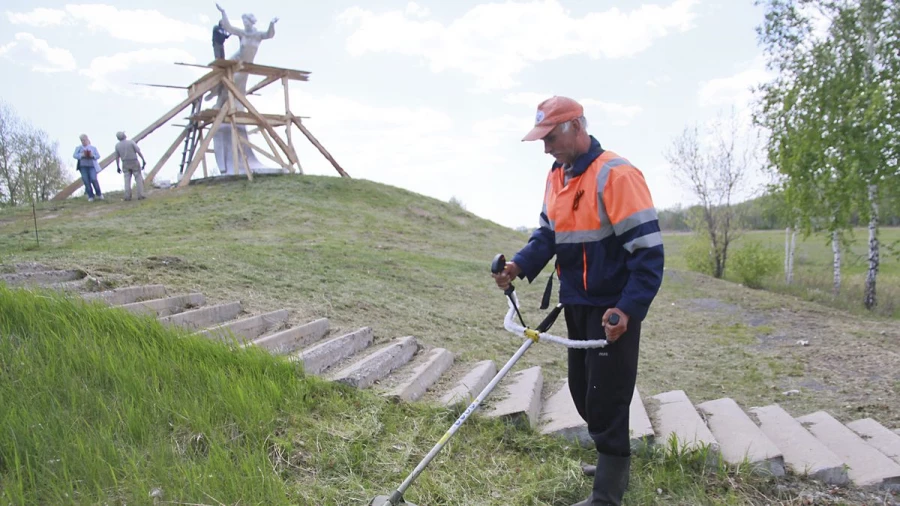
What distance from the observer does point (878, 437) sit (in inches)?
147

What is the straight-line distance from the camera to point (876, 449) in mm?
3457

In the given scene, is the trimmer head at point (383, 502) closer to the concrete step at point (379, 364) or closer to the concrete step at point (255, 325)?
the concrete step at point (379, 364)

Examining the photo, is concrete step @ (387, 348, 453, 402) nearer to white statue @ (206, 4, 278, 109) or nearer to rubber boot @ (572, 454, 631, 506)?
rubber boot @ (572, 454, 631, 506)

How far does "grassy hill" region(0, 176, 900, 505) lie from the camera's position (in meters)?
2.57

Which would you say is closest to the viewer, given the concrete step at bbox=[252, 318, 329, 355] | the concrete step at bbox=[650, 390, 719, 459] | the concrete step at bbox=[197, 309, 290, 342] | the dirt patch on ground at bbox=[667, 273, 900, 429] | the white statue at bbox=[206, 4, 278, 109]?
the concrete step at bbox=[650, 390, 719, 459]

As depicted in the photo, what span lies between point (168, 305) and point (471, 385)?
273 cm

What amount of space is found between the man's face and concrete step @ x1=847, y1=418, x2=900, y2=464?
111 inches

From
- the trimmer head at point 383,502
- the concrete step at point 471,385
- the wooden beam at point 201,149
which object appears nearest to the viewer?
the trimmer head at point 383,502

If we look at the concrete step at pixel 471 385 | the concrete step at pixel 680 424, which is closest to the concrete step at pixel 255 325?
the concrete step at pixel 471 385

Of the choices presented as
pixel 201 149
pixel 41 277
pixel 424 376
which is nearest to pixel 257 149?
pixel 201 149

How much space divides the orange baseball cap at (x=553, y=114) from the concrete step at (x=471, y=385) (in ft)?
6.08

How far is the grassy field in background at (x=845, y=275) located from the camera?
13.5 metres

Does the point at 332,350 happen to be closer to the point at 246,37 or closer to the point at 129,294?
the point at 129,294

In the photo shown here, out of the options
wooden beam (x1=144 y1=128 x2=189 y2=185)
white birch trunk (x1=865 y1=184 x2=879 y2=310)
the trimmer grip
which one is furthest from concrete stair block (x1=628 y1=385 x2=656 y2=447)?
wooden beam (x1=144 y1=128 x2=189 y2=185)
